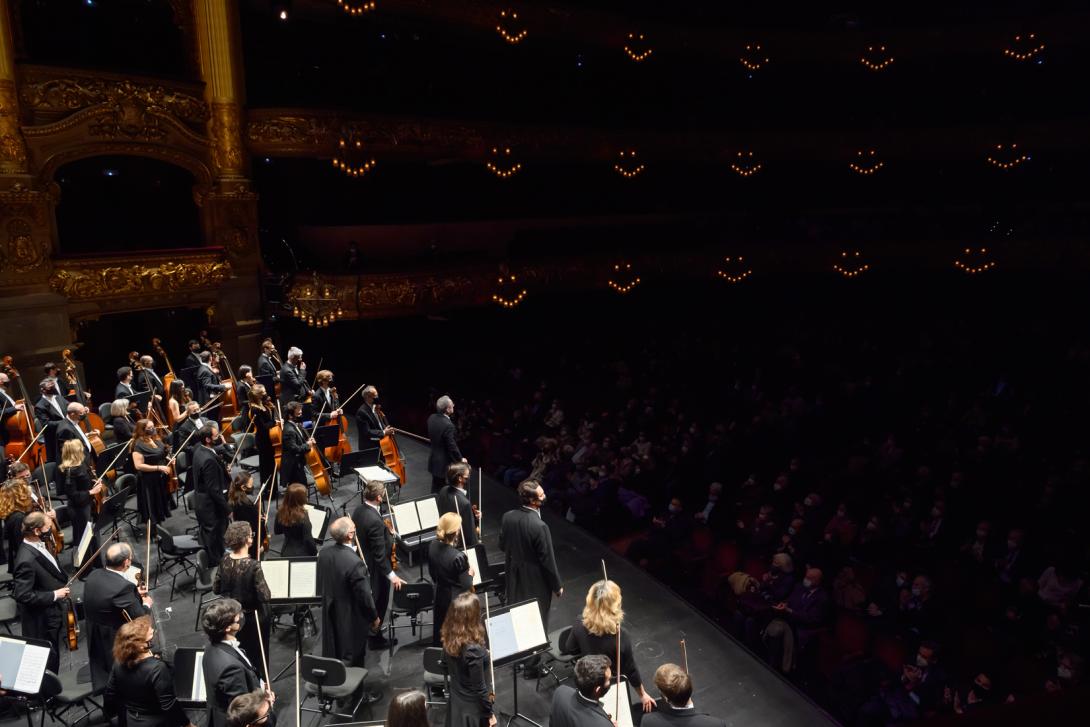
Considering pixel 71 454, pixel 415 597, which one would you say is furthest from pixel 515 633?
pixel 71 454

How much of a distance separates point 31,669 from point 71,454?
286 centimetres

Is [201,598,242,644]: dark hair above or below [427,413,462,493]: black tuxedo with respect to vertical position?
above

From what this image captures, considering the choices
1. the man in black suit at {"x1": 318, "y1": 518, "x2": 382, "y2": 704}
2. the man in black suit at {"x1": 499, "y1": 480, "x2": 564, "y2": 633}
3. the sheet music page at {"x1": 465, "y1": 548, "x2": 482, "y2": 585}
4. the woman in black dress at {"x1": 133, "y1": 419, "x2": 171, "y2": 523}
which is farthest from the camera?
the woman in black dress at {"x1": 133, "y1": 419, "x2": 171, "y2": 523}

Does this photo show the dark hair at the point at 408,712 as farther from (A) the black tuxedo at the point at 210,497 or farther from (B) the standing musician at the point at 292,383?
(B) the standing musician at the point at 292,383

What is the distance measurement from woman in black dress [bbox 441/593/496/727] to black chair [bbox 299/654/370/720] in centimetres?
83

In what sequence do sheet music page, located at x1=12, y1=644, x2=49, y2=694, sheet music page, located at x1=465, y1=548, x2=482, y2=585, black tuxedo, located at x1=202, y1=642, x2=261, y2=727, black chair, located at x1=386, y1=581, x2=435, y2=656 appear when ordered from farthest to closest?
1. sheet music page, located at x1=465, y1=548, x2=482, y2=585
2. black chair, located at x1=386, y1=581, x2=435, y2=656
3. sheet music page, located at x1=12, y1=644, x2=49, y2=694
4. black tuxedo, located at x1=202, y1=642, x2=261, y2=727

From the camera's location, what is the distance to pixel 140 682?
4391mm

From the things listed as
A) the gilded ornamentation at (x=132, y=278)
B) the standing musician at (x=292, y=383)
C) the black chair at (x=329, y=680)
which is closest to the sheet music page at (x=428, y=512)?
the black chair at (x=329, y=680)

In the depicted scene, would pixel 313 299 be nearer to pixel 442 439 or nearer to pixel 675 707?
pixel 442 439

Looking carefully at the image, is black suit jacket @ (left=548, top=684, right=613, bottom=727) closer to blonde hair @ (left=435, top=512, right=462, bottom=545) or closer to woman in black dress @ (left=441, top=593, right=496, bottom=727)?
woman in black dress @ (left=441, top=593, right=496, bottom=727)

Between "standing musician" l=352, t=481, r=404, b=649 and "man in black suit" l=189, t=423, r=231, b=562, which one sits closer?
"standing musician" l=352, t=481, r=404, b=649

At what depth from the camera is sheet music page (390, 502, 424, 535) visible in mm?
6957

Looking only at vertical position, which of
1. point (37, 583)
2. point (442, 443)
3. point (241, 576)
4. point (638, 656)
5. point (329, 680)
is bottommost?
point (638, 656)

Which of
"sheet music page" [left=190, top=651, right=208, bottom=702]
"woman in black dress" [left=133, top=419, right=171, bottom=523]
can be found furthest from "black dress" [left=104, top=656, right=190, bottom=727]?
"woman in black dress" [left=133, top=419, right=171, bottom=523]
